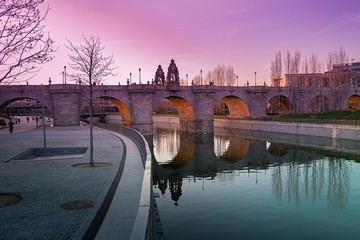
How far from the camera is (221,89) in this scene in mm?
62250

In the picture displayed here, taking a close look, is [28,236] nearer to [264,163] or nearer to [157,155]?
[264,163]

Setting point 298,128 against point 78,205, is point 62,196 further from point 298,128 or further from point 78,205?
point 298,128

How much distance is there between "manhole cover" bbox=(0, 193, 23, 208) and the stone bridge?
103ft

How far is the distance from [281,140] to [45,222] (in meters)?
39.8

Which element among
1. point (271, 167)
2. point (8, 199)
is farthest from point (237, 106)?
point (8, 199)

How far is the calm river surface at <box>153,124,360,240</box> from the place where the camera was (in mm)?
13738

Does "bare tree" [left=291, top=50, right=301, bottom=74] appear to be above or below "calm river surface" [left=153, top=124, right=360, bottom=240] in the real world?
above

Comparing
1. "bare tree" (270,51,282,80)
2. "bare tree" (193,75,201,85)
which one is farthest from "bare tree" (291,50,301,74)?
"bare tree" (193,75,201,85)

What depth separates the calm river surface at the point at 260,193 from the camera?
13738 millimetres

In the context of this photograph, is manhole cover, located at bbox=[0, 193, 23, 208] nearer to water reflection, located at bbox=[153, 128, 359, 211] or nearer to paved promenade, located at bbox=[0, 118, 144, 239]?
paved promenade, located at bbox=[0, 118, 144, 239]

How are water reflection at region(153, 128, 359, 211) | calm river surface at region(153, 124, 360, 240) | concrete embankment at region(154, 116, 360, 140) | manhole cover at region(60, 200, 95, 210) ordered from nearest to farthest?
manhole cover at region(60, 200, 95, 210) → calm river surface at region(153, 124, 360, 240) → water reflection at region(153, 128, 359, 211) → concrete embankment at region(154, 116, 360, 140)

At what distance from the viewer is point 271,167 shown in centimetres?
2742

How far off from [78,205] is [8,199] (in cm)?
291

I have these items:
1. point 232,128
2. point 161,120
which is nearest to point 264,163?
point 232,128
